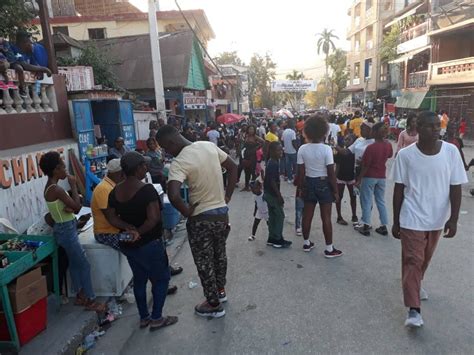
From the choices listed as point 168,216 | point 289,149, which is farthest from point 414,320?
point 289,149

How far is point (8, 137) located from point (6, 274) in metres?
3.24

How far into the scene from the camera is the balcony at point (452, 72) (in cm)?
1839

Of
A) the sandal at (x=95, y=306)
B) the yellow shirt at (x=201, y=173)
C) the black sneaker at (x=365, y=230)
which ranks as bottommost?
the black sneaker at (x=365, y=230)

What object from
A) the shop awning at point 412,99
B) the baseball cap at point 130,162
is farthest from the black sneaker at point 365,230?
the shop awning at point 412,99

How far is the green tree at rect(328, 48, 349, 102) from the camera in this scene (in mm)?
56156

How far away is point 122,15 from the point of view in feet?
76.0

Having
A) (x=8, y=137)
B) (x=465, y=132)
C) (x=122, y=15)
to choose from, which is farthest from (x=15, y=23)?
(x=465, y=132)

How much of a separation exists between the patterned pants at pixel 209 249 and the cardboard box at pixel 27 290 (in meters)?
1.28

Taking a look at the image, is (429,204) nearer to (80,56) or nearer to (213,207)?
(213,207)

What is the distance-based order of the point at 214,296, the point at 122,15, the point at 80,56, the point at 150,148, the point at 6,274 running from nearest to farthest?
the point at 6,274, the point at 214,296, the point at 150,148, the point at 80,56, the point at 122,15

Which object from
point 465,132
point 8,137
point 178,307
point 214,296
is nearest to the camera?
point 214,296

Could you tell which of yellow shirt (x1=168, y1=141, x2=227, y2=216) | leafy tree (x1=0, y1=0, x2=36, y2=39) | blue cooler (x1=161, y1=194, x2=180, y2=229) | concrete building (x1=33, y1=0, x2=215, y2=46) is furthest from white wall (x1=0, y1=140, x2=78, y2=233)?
concrete building (x1=33, y1=0, x2=215, y2=46)

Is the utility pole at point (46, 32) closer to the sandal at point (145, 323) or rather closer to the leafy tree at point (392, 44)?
the sandal at point (145, 323)

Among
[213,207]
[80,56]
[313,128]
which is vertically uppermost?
[80,56]
